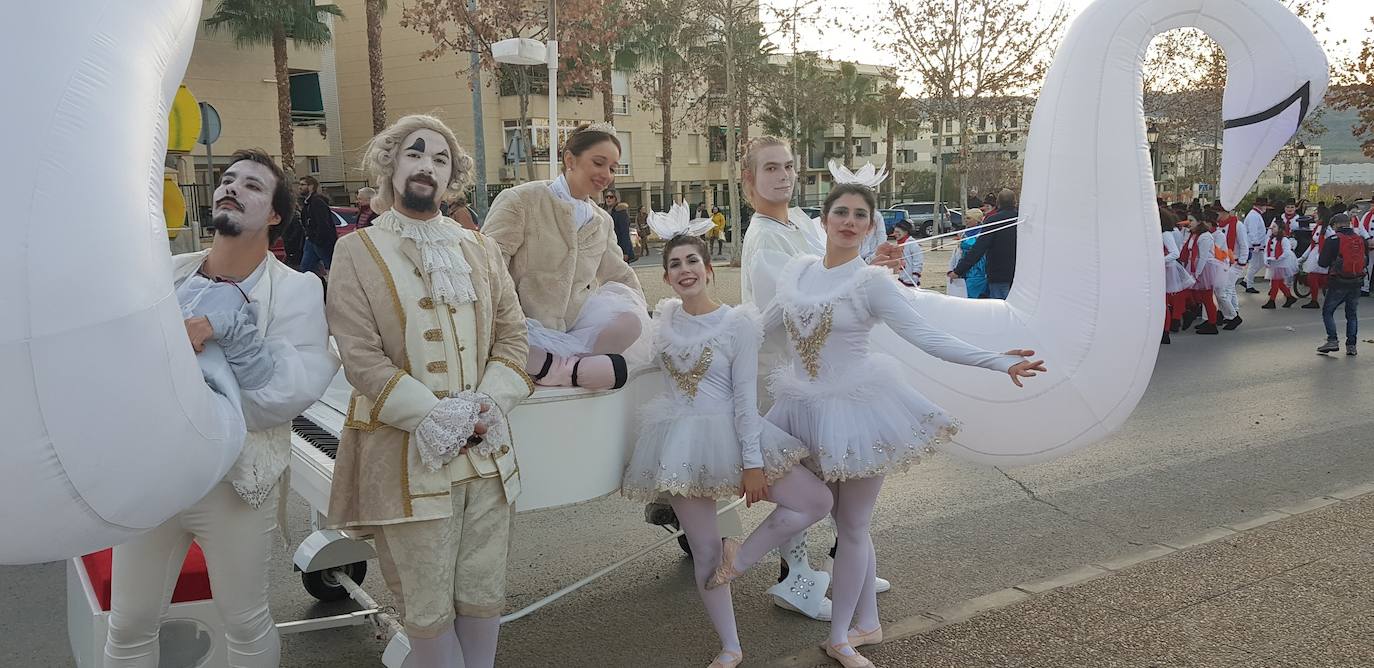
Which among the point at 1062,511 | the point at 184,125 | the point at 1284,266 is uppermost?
the point at 184,125

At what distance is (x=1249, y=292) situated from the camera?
1811 centimetres

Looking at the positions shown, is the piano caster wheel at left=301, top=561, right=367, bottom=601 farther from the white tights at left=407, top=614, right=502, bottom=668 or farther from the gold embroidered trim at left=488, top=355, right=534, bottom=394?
the gold embroidered trim at left=488, top=355, right=534, bottom=394

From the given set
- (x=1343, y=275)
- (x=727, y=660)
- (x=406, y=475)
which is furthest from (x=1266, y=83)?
(x=1343, y=275)

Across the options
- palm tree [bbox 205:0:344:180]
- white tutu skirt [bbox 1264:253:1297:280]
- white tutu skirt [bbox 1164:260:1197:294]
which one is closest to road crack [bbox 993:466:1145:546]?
white tutu skirt [bbox 1164:260:1197:294]

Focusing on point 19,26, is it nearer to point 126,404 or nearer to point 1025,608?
point 126,404

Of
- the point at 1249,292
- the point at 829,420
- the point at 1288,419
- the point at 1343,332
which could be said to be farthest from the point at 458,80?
the point at 829,420

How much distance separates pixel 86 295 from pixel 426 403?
100cm

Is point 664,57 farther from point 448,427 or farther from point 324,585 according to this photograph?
point 448,427

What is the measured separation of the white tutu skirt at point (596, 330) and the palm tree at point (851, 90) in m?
45.9

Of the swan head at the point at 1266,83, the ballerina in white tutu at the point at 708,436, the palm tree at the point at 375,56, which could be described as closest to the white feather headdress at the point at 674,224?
the ballerina in white tutu at the point at 708,436

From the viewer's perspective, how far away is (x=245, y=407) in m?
2.68

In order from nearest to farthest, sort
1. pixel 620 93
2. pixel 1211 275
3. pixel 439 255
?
pixel 439 255, pixel 1211 275, pixel 620 93

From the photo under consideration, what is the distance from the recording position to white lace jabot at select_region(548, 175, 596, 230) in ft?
12.5

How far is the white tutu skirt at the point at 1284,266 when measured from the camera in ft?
51.3
